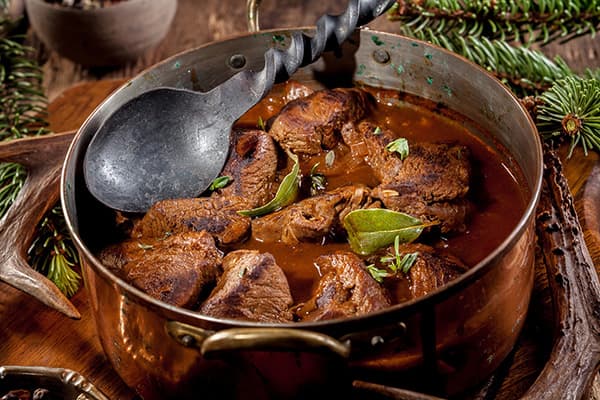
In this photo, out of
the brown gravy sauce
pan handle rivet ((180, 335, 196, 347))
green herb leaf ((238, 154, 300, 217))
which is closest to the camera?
pan handle rivet ((180, 335, 196, 347))

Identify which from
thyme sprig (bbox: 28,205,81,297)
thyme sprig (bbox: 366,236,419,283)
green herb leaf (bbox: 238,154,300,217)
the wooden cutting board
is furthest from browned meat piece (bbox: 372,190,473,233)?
thyme sprig (bbox: 28,205,81,297)

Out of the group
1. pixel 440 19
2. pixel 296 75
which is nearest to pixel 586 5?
pixel 440 19

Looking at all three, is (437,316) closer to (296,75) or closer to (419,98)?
(419,98)

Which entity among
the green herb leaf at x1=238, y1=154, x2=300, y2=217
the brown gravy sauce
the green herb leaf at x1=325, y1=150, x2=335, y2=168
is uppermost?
the green herb leaf at x1=238, y1=154, x2=300, y2=217

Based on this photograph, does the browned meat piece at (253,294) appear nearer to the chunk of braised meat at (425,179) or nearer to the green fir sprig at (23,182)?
the chunk of braised meat at (425,179)

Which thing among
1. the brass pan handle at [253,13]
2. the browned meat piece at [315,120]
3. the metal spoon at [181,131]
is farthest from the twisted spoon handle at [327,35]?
the brass pan handle at [253,13]

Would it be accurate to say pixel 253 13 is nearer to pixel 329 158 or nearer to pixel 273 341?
pixel 329 158

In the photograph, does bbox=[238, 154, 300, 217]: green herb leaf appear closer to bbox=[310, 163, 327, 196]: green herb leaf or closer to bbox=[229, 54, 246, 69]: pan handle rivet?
bbox=[310, 163, 327, 196]: green herb leaf
